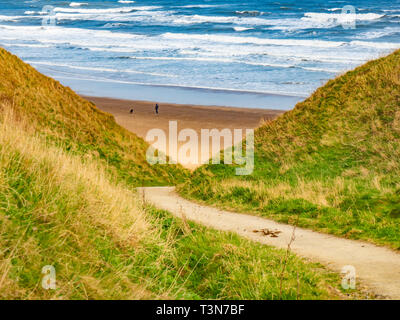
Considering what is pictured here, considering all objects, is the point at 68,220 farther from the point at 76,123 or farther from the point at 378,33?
the point at 378,33

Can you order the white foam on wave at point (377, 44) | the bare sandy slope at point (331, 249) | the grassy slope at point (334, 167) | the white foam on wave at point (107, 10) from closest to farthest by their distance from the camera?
the bare sandy slope at point (331, 249)
the grassy slope at point (334, 167)
the white foam on wave at point (377, 44)
the white foam on wave at point (107, 10)

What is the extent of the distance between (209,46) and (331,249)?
48125 mm

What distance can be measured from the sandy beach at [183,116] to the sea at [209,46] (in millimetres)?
1401

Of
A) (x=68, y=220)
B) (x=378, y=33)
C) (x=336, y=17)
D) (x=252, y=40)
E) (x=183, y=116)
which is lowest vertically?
(x=183, y=116)

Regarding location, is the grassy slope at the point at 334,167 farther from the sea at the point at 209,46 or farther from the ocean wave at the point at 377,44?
the ocean wave at the point at 377,44

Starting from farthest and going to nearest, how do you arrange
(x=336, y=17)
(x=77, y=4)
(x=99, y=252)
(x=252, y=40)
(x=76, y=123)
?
1. (x=77, y=4)
2. (x=336, y=17)
3. (x=252, y=40)
4. (x=76, y=123)
5. (x=99, y=252)

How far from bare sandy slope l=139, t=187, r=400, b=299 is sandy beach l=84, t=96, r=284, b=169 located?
Result: 16.1m

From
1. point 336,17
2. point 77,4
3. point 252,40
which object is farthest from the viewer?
point 77,4

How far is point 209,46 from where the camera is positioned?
55469mm

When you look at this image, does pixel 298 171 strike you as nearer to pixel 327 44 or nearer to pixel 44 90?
pixel 44 90

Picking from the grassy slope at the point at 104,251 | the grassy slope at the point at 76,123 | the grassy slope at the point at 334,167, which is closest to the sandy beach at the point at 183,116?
the grassy slope at the point at 76,123

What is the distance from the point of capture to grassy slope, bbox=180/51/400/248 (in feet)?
37.8

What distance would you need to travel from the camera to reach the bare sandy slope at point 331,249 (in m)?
7.26

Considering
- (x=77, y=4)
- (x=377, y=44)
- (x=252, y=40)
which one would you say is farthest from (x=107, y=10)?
(x=377, y=44)
